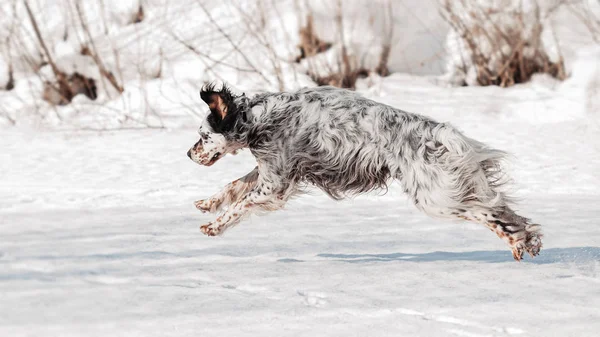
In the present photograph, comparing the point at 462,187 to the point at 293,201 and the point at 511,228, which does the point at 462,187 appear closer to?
the point at 511,228

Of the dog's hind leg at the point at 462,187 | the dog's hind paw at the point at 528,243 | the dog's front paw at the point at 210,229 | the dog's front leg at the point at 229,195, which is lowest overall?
the dog's front paw at the point at 210,229

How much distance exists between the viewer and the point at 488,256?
4.64m

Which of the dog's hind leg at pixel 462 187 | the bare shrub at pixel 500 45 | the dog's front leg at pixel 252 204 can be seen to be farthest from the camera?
the bare shrub at pixel 500 45

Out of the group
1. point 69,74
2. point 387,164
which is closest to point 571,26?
point 69,74

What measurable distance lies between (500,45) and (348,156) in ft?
21.6

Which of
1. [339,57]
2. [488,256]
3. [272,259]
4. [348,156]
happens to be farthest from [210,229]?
[339,57]

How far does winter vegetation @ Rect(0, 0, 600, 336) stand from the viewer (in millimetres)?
3512

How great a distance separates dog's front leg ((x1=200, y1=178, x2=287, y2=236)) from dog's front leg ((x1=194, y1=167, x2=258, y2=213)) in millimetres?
242

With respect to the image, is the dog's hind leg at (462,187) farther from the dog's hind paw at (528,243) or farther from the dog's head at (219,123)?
the dog's head at (219,123)

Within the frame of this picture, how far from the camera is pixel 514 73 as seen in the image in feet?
35.1

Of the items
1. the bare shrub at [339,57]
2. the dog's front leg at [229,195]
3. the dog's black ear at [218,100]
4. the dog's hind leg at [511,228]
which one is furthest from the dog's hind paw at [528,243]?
the bare shrub at [339,57]

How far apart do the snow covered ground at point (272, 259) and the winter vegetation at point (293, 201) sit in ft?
0.06

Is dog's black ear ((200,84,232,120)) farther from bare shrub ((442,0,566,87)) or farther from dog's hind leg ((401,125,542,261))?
bare shrub ((442,0,566,87))

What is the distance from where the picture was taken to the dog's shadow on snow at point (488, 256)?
4.49m
